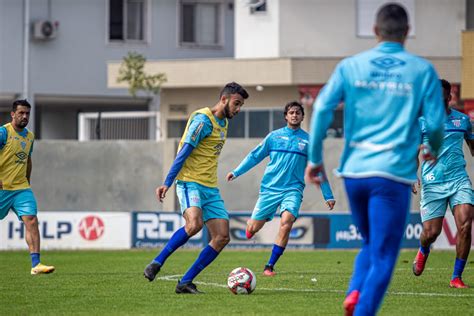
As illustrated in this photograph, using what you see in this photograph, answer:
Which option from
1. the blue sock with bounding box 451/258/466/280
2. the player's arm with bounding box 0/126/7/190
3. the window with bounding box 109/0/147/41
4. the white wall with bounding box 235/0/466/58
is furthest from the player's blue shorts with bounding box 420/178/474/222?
the window with bounding box 109/0/147/41

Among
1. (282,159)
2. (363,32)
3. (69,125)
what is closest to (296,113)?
(282,159)

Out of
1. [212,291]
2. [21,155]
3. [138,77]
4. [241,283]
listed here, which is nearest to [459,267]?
[241,283]

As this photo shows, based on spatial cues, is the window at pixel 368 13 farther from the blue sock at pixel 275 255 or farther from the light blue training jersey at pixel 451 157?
the light blue training jersey at pixel 451 157

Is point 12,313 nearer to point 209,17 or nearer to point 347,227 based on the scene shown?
point 347,227

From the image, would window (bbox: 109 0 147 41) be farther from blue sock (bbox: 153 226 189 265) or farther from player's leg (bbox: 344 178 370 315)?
player's leg (bbox: 344 178 370 315)

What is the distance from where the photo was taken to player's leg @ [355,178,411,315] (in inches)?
307

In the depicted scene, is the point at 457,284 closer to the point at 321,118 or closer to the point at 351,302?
the point at 351,302

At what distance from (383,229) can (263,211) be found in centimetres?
748

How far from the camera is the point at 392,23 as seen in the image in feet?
26.1

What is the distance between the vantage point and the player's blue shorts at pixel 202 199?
11.9m

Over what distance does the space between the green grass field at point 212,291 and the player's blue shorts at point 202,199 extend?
85 centimetres

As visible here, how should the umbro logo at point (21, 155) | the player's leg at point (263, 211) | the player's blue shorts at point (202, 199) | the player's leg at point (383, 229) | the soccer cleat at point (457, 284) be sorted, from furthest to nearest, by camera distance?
1. the player's leg at point (263, 211)
2. the umbro logo at point (21, 155)
3. the soccer cleat at point (457, 284)
4. the player's blue shorts at point (202, 199)
5. the player's leg at point (383, 229)

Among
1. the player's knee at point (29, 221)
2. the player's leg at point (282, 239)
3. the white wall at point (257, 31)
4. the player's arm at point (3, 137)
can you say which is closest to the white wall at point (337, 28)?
the white wall at point (257, 31)

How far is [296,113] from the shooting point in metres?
15.2
